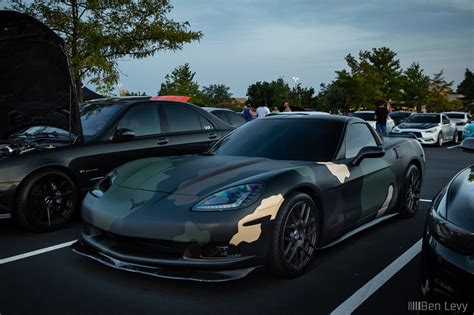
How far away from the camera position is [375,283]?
338 cm

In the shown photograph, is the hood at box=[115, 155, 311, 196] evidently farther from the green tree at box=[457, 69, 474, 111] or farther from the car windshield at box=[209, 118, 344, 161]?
the green tree at box=[457, 69, 474, 111]

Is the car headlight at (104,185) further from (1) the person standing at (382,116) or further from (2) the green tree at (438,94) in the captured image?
(2) the green tree at (438,94)

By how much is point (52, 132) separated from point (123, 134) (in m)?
0.95

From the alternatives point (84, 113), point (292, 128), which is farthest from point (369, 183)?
point (84, 113)

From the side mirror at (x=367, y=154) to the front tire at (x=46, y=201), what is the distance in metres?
3.16

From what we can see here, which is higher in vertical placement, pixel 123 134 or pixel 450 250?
pixel 123 134

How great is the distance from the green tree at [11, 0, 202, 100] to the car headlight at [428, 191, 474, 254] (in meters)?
9.54

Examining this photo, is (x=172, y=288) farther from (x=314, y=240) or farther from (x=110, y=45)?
(x=110, y=45)

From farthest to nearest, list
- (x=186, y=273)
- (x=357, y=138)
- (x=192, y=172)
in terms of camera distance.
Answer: (x=357, y=138) < (x=192, y=172) < (x=186, y=273)

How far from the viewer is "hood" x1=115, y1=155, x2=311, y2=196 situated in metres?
3.39

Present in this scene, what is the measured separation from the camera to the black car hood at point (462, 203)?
2.27m

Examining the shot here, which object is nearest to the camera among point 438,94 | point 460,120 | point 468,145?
point 468,145

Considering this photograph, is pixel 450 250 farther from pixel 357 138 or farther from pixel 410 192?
pixel 410 192

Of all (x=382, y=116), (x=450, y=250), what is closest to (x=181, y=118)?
(x=450, y=250)
